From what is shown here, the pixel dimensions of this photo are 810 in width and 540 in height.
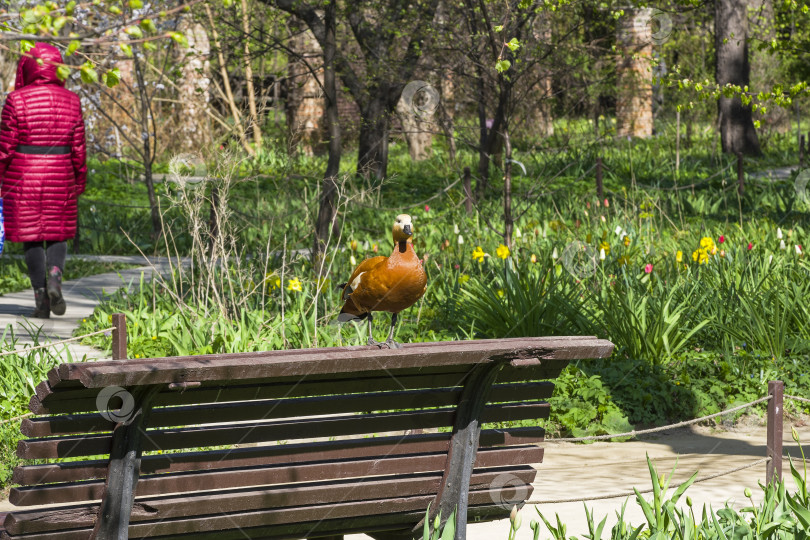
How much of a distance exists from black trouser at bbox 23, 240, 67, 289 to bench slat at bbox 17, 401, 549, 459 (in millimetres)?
4950

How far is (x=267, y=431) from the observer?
9.84 ft

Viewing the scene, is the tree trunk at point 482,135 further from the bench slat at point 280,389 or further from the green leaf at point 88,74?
the green leaf at point 88,74

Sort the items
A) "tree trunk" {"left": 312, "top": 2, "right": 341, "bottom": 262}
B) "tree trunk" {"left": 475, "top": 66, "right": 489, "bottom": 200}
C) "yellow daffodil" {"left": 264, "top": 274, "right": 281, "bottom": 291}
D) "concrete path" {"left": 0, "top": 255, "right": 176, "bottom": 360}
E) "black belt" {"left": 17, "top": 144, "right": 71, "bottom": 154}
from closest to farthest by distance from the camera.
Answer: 1. "concrete path" {"left": 0, "top": 255, "right": 176, "bottom": 360}
2. "yellow daffodil" {"left": 264, "top": 274, "right": 281, "bottom": 291}
3. "black belt" {"left": 17, "top": 144, "right": 71, "bottom": 154}
4. "tree trunk" {"left": 312, "top": 2, "right": 341, "bottom": 262}
5. "tree trunk" {"left": 475, "top": 66, "right": 489, "bottom": 200}

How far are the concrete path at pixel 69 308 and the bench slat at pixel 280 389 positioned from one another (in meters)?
3.11

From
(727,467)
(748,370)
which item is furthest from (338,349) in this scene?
(748,370)

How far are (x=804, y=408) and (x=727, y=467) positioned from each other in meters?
1.48

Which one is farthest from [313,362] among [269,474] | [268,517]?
[268,517]

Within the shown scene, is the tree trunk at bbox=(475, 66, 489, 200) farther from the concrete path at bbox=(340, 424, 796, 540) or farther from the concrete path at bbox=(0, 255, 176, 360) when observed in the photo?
the concrete path at bbox=(340, 424, 796, 540)

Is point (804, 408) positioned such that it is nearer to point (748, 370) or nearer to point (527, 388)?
point (748, 370)

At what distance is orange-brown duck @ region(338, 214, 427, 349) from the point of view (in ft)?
11.5

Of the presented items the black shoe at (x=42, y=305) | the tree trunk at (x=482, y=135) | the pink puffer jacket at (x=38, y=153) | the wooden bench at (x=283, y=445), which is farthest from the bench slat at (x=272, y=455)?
the tree trunk at (x=482, y=135)

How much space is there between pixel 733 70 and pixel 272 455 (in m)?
15.6

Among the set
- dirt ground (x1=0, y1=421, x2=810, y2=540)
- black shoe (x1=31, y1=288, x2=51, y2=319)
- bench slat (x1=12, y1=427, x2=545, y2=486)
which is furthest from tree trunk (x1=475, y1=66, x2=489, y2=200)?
bench slat (x1=12, y1=427, x2=545, y2=486)

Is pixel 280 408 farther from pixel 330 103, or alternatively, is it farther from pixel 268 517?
pixel 330 103
